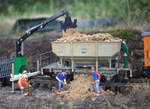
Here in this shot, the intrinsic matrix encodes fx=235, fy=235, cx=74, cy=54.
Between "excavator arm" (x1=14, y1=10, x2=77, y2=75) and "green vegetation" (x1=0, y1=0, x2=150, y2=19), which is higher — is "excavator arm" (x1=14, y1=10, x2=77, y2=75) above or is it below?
below

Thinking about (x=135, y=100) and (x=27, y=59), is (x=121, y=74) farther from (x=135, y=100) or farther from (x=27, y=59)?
(x=27, y=59)

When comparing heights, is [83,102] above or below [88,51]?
below

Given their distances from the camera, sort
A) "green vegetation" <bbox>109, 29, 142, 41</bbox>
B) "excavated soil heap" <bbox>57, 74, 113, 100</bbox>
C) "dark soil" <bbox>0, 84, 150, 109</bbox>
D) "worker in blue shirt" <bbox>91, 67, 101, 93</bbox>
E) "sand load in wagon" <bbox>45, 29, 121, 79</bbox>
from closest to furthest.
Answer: "dark soil" <bbox>0, 84, 150, 109</bbox> → "excavated soil heap" <bbox>57, 74, 113, 100</bbox> → "worker in blue shirt" <bbox>91, 67, 101, 93</bbox> → "sand load in wagon" <bbox>45, 29, 121, 79</bbox> → "green vegetation" <bbox>109, 29, 142, 41</bbox>

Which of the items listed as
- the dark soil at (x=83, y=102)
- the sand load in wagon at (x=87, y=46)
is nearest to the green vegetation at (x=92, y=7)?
the sand load in wagon at (x=87, y=46)

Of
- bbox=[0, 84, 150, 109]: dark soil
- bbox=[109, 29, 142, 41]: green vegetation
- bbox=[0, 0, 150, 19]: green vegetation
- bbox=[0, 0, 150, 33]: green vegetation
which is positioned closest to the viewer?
bbox=[0, 84, 150, 109]: dark soil

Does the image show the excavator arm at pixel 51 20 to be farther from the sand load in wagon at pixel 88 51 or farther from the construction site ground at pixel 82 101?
the construction site ground at pixel 82 101

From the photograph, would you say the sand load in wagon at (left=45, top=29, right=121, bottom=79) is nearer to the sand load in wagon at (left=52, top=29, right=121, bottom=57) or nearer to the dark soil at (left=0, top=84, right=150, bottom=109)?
the sand load in wagon at (left=52, top=29, right=121, bottom=57)

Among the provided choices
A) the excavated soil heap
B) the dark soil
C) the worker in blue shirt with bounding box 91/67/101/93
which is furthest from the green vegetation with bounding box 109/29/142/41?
the dark soil

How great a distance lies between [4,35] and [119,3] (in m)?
9.54

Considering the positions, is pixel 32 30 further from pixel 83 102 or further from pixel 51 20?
pixel 83 102

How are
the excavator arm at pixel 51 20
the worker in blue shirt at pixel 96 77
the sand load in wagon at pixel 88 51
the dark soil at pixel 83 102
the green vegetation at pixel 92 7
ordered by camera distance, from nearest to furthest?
the dark soil at pixel 83 102, the worker in blue shirt at pixel 96 77, the sand load in wagon at pixel 88 51, the excavator arm at pixel 51 20, the green vegetation at pixel 92 7

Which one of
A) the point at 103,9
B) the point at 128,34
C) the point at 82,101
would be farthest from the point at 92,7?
the point at 82,101

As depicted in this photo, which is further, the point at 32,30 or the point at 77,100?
the point at 32,30

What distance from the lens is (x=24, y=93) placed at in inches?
395
